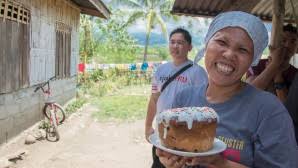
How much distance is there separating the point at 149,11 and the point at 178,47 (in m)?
27.5

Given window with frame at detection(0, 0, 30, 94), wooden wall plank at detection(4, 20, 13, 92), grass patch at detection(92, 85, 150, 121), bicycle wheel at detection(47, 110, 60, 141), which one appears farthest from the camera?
grass patch at detection(92, 85, 150, 121)

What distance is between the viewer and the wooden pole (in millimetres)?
3482

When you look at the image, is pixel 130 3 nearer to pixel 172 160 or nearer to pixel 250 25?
pixel 250 25

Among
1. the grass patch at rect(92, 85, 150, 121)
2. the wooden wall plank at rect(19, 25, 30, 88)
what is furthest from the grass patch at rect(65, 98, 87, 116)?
the wooden wall plank at rect(19, 25, 30, 88)

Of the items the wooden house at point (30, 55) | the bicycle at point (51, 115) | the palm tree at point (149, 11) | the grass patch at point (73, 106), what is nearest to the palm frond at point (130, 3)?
the palm tree at point (149, 11)

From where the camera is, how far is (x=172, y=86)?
4.14m

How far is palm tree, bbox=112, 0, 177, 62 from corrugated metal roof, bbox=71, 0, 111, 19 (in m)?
15.3

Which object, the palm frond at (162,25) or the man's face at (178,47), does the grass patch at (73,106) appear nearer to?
the man's face at (178,47)

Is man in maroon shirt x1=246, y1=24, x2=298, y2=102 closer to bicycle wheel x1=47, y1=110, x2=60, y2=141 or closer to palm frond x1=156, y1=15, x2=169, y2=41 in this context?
bicycle wheel x1=47, y1=110, x2=60, y2=141

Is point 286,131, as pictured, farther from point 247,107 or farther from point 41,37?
point 41,37

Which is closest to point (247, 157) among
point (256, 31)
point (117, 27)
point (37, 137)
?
point (256, 31)

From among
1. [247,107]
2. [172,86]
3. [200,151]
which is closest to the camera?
[200,151]

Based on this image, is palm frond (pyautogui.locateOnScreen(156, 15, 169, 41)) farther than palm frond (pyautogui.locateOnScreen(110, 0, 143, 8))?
No

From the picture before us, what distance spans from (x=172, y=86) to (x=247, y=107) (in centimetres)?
242
